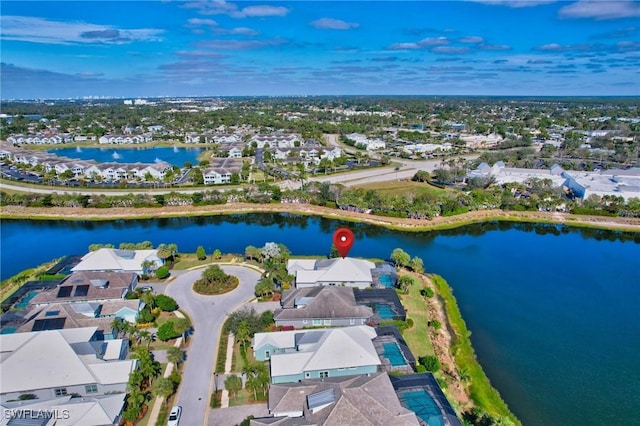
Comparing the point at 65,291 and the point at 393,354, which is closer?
the point at 393,354

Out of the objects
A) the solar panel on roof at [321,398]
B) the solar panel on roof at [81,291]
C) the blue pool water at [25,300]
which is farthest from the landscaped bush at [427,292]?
the blue pool water at [25,300]

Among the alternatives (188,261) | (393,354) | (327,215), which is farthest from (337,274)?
(327,215)

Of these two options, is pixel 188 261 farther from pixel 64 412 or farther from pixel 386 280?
pixel 64 412

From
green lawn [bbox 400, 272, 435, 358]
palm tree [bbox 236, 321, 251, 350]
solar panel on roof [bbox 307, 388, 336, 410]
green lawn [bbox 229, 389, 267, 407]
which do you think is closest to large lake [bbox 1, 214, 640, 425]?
green lawn [bbox 400, 272, 435, 358]

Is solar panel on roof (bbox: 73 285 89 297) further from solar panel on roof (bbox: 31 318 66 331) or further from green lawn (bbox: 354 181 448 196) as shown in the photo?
green lawn (bbox: 354 181 448 196)

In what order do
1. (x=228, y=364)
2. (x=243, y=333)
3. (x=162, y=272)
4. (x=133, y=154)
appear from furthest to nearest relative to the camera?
(x=133, y=154) < (x=162, y=272) < (x=243, y=333) < (x=228, y=364)

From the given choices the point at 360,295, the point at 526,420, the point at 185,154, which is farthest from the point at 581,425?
the point at 185,154

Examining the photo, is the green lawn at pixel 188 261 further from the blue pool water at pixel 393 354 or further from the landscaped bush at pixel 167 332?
the blue pool water at pixel 393 354

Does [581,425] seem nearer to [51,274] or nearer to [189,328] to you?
[189,328]
